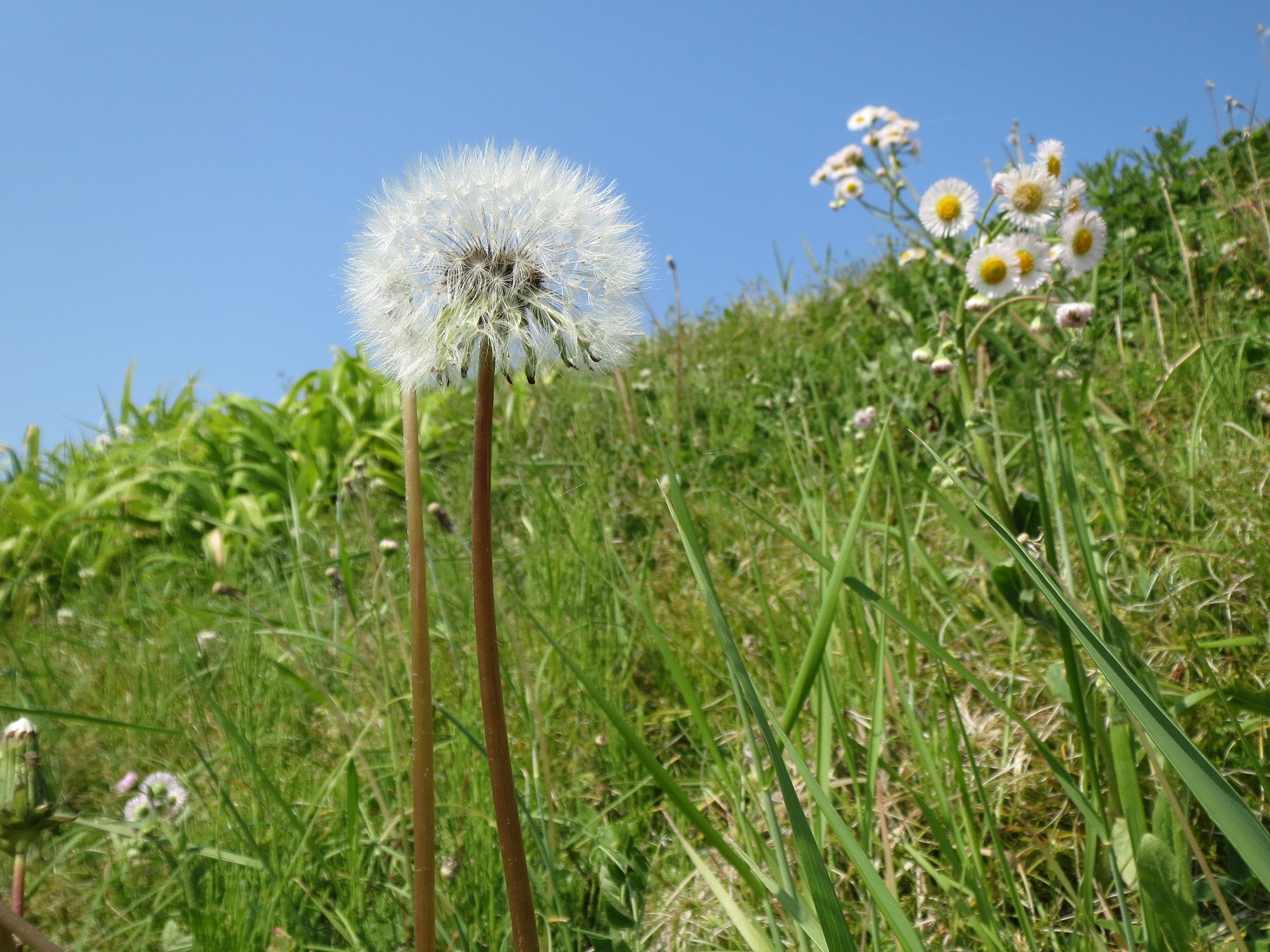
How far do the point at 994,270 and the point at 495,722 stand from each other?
1.56 metres

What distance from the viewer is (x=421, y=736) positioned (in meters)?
0.86

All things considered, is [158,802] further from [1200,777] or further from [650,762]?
[1200,777]

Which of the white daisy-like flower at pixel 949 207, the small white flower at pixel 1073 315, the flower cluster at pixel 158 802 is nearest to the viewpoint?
the flower cluster at pixel 158 802

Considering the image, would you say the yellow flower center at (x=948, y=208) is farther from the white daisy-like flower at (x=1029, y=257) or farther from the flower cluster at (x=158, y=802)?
the flower cluster at (x=158, y=802)

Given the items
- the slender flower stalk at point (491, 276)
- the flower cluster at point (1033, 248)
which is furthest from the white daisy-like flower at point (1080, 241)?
the slender flower stalk at point (491, 276)

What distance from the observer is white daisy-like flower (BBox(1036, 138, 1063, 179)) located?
186 cm

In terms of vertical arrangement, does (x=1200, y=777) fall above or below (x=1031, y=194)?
below

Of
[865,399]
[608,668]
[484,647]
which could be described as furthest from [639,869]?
[865,399]

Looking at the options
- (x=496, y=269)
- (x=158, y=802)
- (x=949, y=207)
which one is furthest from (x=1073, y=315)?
(x=158, y=802)

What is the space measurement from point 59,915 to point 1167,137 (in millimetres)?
5424

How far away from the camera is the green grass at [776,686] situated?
1.13 metres

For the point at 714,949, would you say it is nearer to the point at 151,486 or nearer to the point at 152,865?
the point at 152,865

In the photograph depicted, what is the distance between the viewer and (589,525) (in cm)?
246

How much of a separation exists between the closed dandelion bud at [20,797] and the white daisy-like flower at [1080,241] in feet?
6.45
